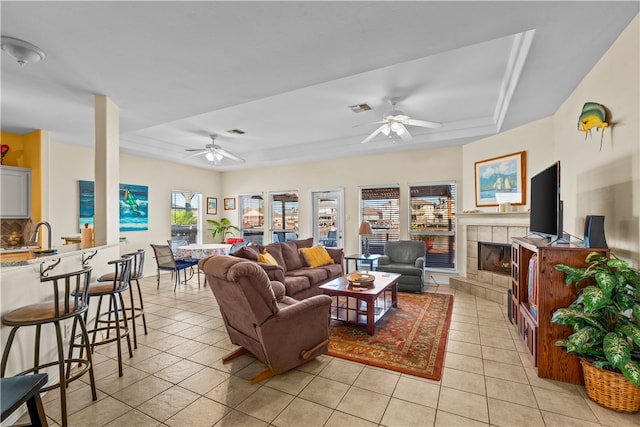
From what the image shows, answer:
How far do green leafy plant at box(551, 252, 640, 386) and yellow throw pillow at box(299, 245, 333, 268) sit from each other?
3520mm

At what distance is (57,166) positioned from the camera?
17.0 feet

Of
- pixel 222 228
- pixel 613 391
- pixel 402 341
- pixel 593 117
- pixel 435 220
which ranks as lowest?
pixel 402 341

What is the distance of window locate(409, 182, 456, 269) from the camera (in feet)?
19.3

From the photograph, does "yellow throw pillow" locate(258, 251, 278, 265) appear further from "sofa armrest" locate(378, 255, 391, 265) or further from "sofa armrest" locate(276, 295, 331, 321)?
"sofa armrest" locate(378, 255, 391, 265)

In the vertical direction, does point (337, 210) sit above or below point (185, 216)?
above

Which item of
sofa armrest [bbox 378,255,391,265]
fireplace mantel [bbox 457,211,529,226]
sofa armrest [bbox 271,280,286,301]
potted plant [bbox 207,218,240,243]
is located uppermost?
fireplace mantel [bbox 457,211,529,226]

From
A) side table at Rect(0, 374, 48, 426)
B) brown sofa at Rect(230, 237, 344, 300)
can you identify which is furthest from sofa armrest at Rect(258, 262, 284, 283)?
side table at Rect(0, 374, 48, 426)

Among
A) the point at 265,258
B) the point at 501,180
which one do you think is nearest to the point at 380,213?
the point at 501,180

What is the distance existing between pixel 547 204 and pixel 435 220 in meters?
3.20

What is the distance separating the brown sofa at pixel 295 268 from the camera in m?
4.11

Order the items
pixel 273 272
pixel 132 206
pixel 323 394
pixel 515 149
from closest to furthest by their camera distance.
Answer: pixel 323 394, pixel 273 272, pixel 515 149, pixel 132 206

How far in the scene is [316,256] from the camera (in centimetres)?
533

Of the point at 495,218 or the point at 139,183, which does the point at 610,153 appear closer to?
the point at 495,218

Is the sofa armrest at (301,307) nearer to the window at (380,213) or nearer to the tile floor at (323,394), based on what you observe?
the tile floor at (323,394)
